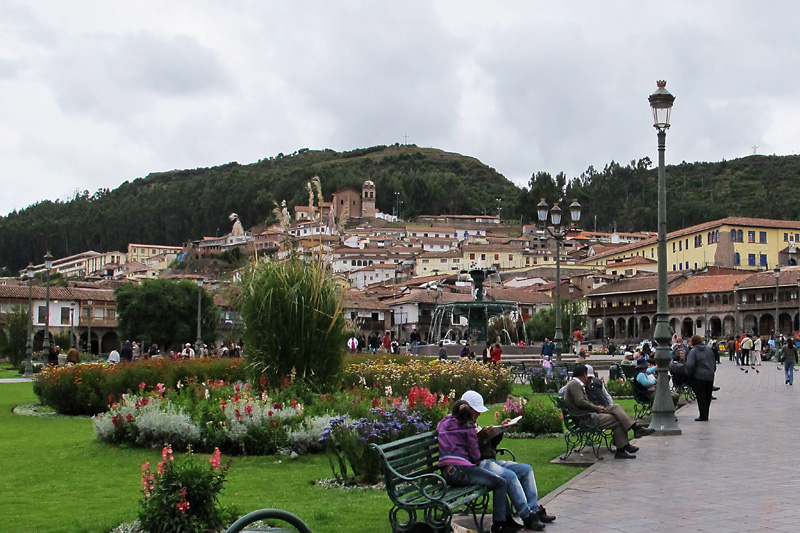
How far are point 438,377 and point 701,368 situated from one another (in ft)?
16.7

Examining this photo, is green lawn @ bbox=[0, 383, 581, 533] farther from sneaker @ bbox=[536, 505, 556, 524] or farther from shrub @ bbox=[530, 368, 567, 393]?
shrub @ bbox=[530, 368, 567, 393]

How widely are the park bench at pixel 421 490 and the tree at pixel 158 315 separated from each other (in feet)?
174

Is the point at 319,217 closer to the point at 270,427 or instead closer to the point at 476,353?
the point at 270,427

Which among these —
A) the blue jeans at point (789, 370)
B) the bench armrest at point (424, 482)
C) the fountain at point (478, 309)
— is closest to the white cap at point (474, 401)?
the bench armrest at point (424, 482)

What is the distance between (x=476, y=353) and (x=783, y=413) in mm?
13776

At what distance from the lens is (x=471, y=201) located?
151375mm

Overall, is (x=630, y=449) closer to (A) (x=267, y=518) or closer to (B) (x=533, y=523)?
(B) (x=533, y=523)

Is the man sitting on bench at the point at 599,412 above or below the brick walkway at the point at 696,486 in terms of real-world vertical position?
above

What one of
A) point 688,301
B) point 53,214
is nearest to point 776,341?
point 688,301

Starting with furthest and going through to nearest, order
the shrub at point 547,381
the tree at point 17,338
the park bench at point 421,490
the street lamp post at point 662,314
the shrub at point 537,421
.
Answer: the tree at point 17,338 → the shrub at point 547,381 → the street lamp post at point 662,314 → the shrub at point 537,421 → the park bench at point 421,490

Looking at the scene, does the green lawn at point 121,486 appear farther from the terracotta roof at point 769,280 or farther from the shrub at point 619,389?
the terracotta roof at point 769,280

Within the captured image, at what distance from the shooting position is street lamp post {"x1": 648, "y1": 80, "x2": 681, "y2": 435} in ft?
37.6

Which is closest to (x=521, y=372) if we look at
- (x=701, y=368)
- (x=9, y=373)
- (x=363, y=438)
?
(x=701, y=368)

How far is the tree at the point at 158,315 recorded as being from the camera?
58.7 m
